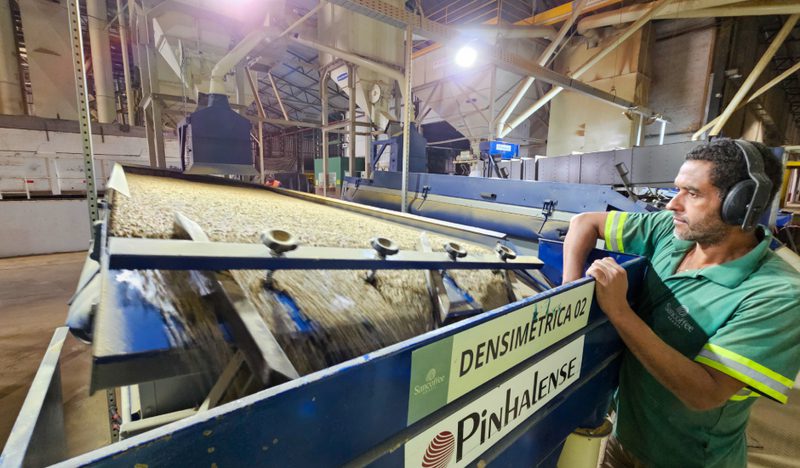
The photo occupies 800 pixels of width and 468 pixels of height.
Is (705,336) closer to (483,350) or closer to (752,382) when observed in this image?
(752,382)

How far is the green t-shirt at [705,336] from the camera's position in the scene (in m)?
0.72

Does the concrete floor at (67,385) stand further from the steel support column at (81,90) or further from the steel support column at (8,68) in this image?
the steel support column at (8,68)

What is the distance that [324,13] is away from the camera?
4.55 meters

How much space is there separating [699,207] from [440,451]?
0.88 metres

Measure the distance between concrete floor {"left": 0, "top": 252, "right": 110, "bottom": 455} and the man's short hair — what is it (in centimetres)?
220

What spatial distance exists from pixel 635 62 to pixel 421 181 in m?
5.28

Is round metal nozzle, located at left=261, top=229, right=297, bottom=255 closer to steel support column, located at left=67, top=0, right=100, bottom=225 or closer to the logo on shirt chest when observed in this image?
the logo on shirt chest

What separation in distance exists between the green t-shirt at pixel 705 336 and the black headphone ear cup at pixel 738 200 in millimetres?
103

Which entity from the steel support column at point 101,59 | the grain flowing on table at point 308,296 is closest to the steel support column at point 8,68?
the steel support column at point 101,59

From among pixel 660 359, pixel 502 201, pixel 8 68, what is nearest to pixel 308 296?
pixel 660 359

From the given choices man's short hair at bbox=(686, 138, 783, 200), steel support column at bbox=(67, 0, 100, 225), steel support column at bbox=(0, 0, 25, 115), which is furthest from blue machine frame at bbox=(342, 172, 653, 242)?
steel support column at bbox=(0, 0, 25, 115)

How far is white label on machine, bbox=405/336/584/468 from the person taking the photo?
1.76 feet

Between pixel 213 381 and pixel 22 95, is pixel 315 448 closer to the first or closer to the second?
pixel 213 381

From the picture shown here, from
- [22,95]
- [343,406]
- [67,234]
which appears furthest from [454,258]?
[22,95]
